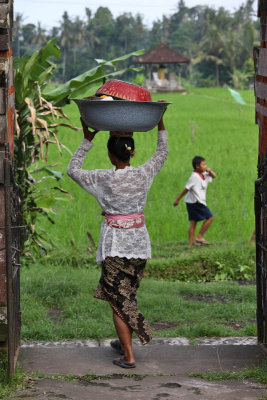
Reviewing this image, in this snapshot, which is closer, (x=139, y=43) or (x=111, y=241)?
(x=111, y=241)

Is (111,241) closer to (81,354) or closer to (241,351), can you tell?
(81,354)

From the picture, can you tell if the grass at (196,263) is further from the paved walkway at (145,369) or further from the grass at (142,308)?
the paved walkway at (145,369)

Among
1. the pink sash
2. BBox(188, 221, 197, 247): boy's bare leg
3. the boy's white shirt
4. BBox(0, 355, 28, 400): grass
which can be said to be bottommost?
BBox(188, 221, 197, 247): boy's bare leg

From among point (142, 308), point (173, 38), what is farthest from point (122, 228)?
point (173, 38)

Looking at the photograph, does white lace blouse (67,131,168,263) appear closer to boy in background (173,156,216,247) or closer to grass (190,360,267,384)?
grass (190,360,267,384)

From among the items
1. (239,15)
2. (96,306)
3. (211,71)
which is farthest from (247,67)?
(96,306)

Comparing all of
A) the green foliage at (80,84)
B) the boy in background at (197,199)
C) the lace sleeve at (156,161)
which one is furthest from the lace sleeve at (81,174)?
the boy in background at (197,199)

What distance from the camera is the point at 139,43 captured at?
201ft

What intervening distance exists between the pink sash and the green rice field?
3.20 metres

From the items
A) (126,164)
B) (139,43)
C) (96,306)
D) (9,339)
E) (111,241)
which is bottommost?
(96,306)

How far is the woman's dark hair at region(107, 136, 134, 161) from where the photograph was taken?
377cm

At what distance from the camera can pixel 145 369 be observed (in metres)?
3.76

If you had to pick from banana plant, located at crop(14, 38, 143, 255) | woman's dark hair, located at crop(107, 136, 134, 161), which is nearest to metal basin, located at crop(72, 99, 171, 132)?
woman's dark hair, located at crop(107, 136, 134, 161)

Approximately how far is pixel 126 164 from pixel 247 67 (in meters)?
41.0
